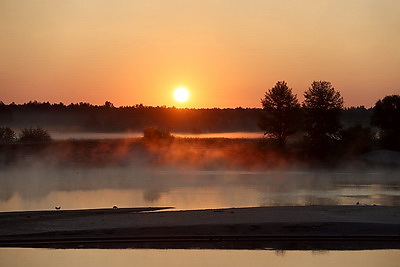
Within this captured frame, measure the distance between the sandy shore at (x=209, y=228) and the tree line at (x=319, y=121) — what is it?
1638 inches

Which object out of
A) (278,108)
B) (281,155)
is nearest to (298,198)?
(281,155)

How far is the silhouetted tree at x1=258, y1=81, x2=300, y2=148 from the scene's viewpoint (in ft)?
232

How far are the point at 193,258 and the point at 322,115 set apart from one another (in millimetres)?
50987

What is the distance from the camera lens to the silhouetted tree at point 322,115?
225 ft

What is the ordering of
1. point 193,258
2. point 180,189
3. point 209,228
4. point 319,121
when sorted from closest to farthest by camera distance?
point 193,258
point 209,228
point 180,189
point 319,121

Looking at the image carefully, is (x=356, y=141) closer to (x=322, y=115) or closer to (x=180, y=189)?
(x=322, y=115)

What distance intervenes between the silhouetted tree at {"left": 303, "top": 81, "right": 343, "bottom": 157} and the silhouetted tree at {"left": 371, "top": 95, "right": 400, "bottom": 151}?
17.0 ft

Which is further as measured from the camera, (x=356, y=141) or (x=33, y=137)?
(x=33, y=137)

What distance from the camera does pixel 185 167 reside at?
61969mm

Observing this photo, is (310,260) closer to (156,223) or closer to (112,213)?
(156,223)

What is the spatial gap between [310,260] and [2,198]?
18859 millimetres

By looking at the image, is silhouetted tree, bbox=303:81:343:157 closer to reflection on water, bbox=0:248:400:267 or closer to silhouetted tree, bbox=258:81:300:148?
silhouetted tree, bbox=258:81:300:148

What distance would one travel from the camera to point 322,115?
227 ft

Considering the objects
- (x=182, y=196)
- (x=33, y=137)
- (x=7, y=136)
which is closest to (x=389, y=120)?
(x=33, y=137)
